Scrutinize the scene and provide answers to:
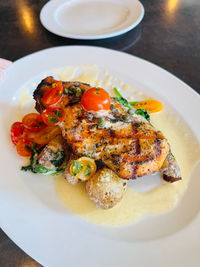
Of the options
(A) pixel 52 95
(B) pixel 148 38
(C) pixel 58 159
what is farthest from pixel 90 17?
(C) pixel 58 159

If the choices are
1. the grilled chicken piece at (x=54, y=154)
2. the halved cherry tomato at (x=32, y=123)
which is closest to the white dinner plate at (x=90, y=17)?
the halved cherry tomato at (x=32, y=123)

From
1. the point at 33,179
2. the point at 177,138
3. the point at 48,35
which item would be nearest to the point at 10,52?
the point at 48,35

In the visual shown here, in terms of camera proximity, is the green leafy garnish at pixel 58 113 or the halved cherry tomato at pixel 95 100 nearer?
the halved cherry tomato at pixel 95 100

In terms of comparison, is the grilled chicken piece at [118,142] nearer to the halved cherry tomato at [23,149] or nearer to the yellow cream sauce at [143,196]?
the yellow cream sauce at [143,196]

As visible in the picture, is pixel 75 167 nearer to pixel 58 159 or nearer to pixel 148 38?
pixel 58 159

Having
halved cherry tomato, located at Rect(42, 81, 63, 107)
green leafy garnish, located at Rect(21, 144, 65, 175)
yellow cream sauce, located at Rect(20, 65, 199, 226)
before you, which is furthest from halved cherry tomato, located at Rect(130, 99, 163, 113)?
green leafy garnish, located at Rect(21, 144, 65, 175)
